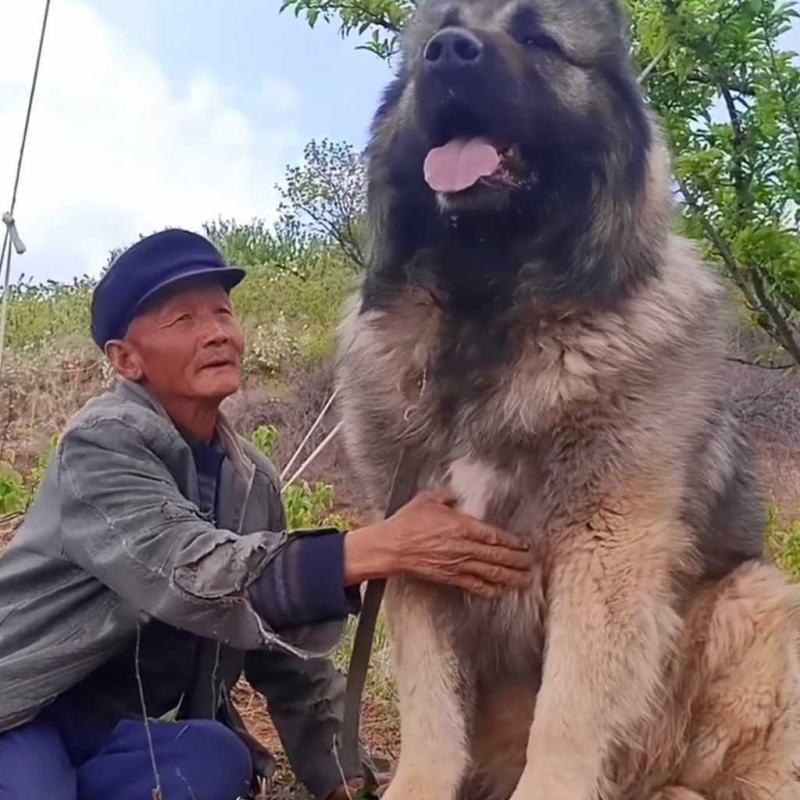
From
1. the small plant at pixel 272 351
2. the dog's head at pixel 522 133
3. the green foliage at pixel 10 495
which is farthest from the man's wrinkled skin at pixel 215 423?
the small plant at pixel 272 351

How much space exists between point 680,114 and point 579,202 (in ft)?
5.71

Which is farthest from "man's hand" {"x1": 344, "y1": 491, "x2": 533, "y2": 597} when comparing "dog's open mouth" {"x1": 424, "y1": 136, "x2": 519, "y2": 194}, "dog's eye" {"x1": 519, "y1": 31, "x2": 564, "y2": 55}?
"dog's eye" {"x1": 519, "y1": 31, "x2": 564, "y2": 55}

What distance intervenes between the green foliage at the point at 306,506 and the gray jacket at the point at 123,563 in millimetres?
2173

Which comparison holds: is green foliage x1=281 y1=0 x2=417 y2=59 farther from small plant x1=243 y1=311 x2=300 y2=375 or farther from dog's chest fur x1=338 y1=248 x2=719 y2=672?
small plant x1=243 y1=311 x2=300 y2=375

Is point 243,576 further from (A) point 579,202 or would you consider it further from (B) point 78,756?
(A) point 579,202

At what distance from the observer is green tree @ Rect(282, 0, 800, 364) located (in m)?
4.16

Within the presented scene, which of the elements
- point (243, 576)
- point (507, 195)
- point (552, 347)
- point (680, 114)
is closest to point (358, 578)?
point (243, 576)

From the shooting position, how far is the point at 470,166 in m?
2.90

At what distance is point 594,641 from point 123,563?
1075mm

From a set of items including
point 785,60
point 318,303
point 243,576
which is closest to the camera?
point 243,576

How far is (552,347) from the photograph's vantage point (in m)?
2.93

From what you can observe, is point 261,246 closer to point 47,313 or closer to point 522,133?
point 47,313

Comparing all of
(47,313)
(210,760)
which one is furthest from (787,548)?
(47,313)

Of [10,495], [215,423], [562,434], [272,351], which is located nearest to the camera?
[562,434]
